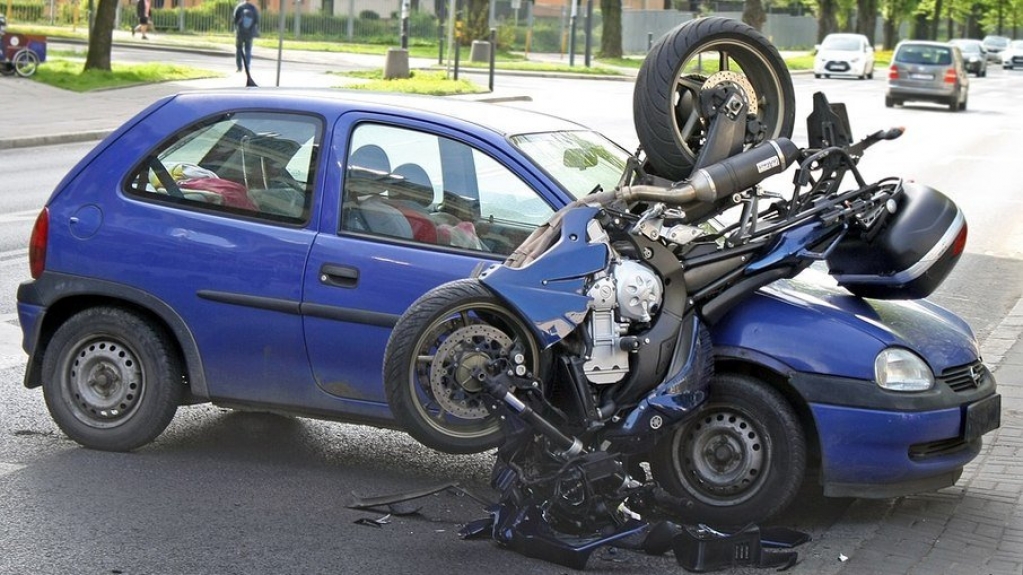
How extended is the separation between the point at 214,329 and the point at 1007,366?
4.83 meters

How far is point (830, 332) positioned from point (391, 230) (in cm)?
180

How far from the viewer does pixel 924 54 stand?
129 feet

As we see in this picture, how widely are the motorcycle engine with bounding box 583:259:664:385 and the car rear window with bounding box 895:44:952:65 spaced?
117ft

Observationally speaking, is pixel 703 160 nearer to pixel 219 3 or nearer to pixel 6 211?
pixel 6 211

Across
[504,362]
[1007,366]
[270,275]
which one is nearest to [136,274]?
[270,275]

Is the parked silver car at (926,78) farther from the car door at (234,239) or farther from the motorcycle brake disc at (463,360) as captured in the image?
the motorcycle brake disc at (463,360)

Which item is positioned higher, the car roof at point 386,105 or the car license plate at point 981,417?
the car roof at point 386,105

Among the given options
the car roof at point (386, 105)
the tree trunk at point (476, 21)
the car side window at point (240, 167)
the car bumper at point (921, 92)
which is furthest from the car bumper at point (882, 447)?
the tree trunk at point (476, 21)

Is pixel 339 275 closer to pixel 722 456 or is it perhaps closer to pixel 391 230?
pixel 391 230

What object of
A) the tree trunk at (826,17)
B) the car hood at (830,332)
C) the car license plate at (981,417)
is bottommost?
the car license plate at (981,417)

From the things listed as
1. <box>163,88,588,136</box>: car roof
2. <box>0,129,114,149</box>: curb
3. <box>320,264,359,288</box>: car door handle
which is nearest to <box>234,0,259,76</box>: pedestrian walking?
<box>0,129,114,149</box>: curb

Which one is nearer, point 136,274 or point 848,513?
point 848,513

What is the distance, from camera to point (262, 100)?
641 centimetres

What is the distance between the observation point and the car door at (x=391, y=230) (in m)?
5.92
